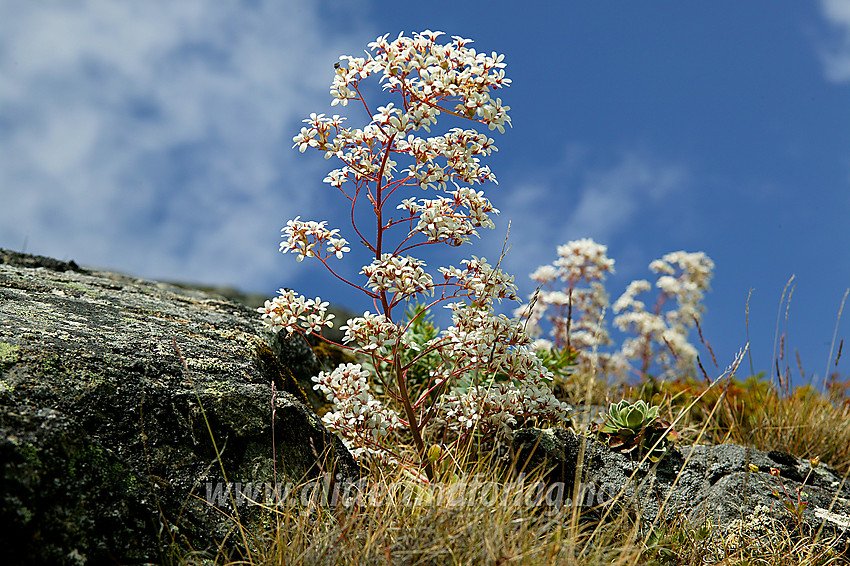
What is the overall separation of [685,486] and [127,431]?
3519 mm

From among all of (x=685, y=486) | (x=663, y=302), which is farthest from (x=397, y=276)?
(x=663, y=302)

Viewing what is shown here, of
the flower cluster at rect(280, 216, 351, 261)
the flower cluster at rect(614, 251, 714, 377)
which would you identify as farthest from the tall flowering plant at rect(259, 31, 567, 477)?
the flower cluster at rect(614, 251, 714, 377)

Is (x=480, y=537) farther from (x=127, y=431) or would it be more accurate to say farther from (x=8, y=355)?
(x=8, y=355)

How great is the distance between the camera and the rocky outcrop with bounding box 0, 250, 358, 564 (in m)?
2.66

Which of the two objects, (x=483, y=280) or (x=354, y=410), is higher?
(x=483, y=280)

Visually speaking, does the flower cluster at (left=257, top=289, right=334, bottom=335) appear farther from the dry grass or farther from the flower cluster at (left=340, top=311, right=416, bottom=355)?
the dry grass

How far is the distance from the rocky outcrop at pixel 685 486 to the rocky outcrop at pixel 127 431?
4.37 feet

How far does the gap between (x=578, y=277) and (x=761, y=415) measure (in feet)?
9.17

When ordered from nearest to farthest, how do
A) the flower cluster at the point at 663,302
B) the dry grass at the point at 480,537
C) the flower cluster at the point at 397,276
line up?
1. the dry grass at the point at 480,537
2. the flower cluster at the point at 397,276
3. the flower cluster at the point at 663,302

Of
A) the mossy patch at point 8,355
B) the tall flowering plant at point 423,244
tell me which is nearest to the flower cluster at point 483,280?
the tall flowering plant at point 423,244

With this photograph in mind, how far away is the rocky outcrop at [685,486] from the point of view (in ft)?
13.2

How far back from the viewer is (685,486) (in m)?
4.32

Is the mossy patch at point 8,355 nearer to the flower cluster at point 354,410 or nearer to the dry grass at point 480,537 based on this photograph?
the dry grass at point 480,537

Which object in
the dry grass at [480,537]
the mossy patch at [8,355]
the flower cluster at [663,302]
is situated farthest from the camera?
the flower cluster at [663,302]
